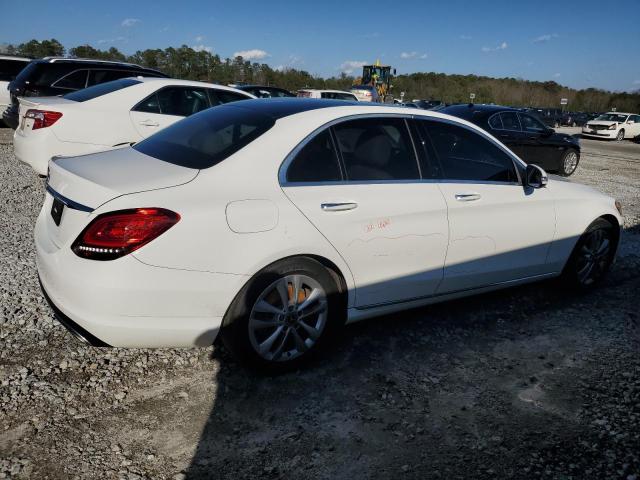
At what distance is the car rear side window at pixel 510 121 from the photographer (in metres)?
11.2

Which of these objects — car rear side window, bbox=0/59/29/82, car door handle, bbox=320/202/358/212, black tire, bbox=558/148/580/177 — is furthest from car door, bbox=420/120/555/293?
Result: car rear side window, bbox=0/59/29/82

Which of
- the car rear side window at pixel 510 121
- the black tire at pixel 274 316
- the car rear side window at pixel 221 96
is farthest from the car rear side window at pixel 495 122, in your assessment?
the black tire at pixel 274 316

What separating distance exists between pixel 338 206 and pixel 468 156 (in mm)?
1439

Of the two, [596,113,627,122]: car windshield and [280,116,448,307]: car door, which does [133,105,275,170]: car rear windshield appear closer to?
[280,116,448,307]: car door

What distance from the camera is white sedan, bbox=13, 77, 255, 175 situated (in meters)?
6.07

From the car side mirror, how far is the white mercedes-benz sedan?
0.04 ft

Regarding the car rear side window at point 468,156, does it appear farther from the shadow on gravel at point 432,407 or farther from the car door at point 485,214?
the shadow on gravel at point 432,407

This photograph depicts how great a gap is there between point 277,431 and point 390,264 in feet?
4.01

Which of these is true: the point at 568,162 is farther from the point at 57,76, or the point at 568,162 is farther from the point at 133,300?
the point at 133,300


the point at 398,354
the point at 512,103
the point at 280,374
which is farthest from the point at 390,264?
the point at 512,103

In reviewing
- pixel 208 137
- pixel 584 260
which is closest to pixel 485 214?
pixel 584 260

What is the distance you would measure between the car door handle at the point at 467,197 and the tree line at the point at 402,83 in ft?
167

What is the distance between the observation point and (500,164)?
3.95 m

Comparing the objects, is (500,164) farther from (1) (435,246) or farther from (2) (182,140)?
(2) (182,140)
